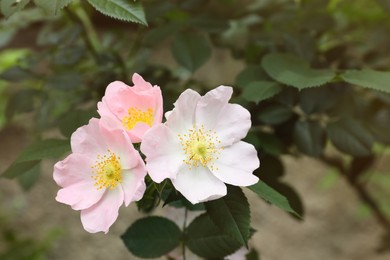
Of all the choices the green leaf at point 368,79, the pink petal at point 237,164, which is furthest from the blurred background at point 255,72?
the pink petal at point 237,164

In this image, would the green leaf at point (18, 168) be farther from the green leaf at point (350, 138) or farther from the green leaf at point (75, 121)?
the green leaf at point (350, 138)

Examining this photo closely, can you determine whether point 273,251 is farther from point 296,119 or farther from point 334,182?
point 296,119

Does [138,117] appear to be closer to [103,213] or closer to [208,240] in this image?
[103,213]

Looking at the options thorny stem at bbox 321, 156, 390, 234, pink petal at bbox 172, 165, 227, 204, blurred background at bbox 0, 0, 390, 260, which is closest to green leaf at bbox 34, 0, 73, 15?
blurred background at bbox 0, 0, 390, 260

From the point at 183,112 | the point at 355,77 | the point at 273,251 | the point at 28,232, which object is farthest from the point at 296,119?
the point at 28,232

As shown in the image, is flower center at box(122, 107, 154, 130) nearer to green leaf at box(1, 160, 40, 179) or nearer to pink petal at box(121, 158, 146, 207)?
pink petal at box(121, 158, 146, 207)
